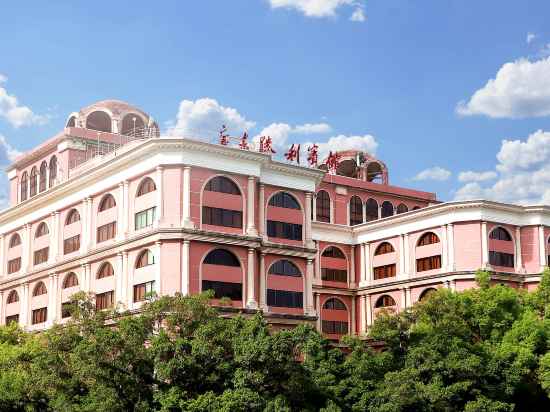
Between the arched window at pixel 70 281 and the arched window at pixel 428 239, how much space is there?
2708 cm

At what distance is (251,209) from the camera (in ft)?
178

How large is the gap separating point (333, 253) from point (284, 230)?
18582 millimetres

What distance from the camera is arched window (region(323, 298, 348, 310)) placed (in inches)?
2894

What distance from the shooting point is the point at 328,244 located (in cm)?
7412

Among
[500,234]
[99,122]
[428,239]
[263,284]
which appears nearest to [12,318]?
[99,122]

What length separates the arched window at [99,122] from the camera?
69188 mm

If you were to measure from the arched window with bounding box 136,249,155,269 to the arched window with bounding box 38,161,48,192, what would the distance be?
63.8ft

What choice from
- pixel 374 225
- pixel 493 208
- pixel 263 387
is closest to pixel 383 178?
pixel 374 225

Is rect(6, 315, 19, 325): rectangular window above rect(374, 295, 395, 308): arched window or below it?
below

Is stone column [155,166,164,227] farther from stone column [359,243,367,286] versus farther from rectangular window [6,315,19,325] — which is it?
stone column [359,243,367,286]

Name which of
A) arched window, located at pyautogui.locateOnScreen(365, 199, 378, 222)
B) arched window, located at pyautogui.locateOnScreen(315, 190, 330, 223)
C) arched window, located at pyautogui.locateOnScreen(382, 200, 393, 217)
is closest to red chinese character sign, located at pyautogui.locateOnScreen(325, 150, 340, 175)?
arched window, located at pyautogui.locateOnScreen(315, 190, 330, 223)

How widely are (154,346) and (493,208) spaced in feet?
119

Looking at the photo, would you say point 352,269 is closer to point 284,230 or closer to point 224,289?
point 284,230

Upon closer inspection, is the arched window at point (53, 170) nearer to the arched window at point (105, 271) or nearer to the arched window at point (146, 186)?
the arched window at point (105, 271)
